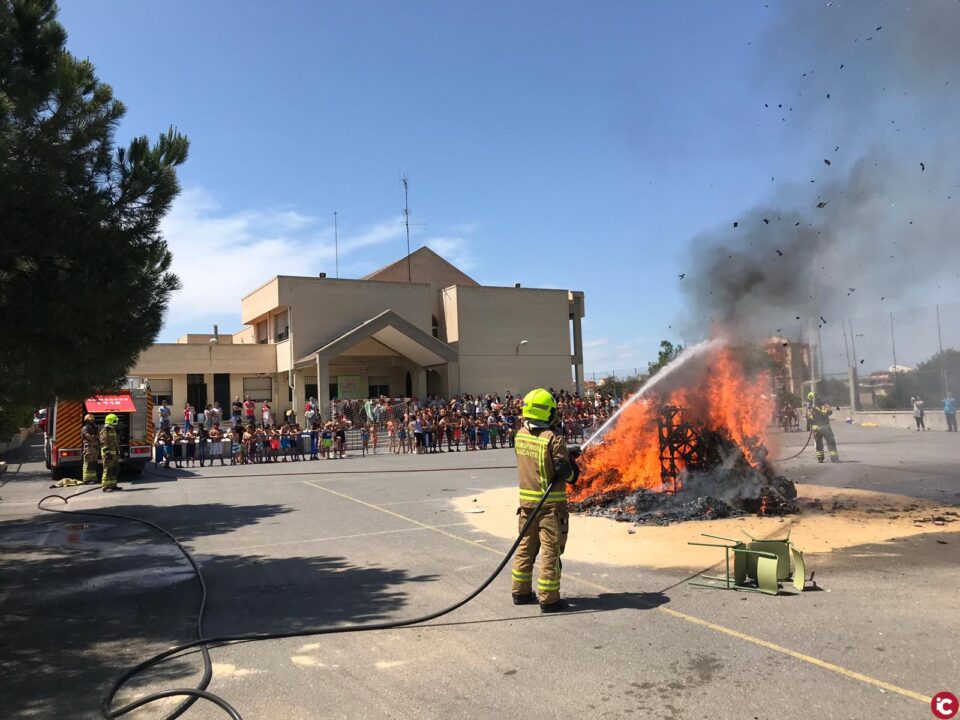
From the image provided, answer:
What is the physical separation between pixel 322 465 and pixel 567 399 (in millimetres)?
12823

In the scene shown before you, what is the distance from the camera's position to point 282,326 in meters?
33.6

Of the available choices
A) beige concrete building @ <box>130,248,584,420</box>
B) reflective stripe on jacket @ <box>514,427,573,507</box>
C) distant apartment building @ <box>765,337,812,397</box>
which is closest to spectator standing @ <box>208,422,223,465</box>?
beige concrete building @ <box>130,248,584,420</box>

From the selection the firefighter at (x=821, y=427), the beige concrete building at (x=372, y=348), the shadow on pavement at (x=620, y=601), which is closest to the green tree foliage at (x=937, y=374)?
the firefighter at (x=821, y=427)

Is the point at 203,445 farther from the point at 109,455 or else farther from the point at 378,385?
the point at 378,385

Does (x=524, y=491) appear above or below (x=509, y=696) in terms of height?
above

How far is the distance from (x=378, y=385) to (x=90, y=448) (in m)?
19.1

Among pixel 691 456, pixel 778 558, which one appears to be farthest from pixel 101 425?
pixel 778 558

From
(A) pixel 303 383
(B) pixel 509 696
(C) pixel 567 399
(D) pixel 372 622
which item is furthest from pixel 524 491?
(A) pixel 303 383

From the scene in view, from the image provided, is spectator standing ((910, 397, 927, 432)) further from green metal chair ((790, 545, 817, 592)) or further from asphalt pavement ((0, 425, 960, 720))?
green metal chair ((790, 545, 817, 592))

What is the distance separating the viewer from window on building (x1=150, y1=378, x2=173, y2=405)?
32.4 meters

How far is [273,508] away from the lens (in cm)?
1205

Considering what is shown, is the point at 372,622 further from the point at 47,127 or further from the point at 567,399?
the point at 567,399

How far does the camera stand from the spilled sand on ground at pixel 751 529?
745 cm

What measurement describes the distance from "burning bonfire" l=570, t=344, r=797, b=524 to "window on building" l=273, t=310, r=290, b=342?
2399cm
